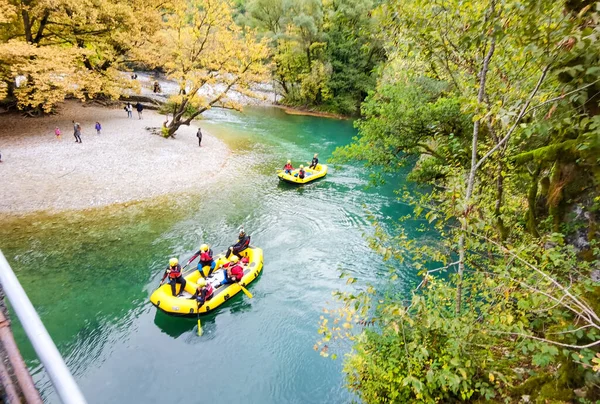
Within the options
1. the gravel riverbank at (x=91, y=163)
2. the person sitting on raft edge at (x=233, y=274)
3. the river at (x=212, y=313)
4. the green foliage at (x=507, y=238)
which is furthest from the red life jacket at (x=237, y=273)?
the gravel riverbank at (x=91, y=163)

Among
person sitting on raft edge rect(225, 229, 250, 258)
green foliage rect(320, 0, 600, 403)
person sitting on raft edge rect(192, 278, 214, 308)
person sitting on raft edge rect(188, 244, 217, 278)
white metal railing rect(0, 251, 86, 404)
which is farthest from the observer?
person sitting on raft edge rect(225, 229, 250, 258)

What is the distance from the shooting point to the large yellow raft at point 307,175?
18.2 meters

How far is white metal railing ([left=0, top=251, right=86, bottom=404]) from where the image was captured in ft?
3.30

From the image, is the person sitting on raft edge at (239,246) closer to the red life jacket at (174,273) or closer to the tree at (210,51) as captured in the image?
the red life jacket at (174,273)

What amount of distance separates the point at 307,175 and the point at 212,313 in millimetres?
11250

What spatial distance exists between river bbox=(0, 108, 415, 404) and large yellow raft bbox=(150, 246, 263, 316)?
0.37 m

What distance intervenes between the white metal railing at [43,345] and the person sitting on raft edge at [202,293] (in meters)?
8.37

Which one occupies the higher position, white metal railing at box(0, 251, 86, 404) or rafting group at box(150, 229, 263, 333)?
white metal railing at box(0, 251, 86, 404)

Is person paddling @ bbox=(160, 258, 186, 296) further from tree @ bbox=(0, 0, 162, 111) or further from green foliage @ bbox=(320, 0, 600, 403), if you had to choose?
tree @ bbox=(0, 0, 162, 111)

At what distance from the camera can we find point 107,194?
14930 millimetres

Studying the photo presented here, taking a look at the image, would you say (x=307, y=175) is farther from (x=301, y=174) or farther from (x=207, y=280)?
(x=207, y=280)

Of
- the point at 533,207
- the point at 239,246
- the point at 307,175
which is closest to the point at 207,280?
the point at 239,246

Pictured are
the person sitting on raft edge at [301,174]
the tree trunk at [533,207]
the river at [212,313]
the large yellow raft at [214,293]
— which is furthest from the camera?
the person sitting on raft edge at [301,174]

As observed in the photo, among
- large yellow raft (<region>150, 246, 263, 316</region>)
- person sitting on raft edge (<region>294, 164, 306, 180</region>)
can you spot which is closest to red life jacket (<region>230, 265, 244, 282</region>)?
large yellow raft (<region>150, 246, 263, 316</region>)
